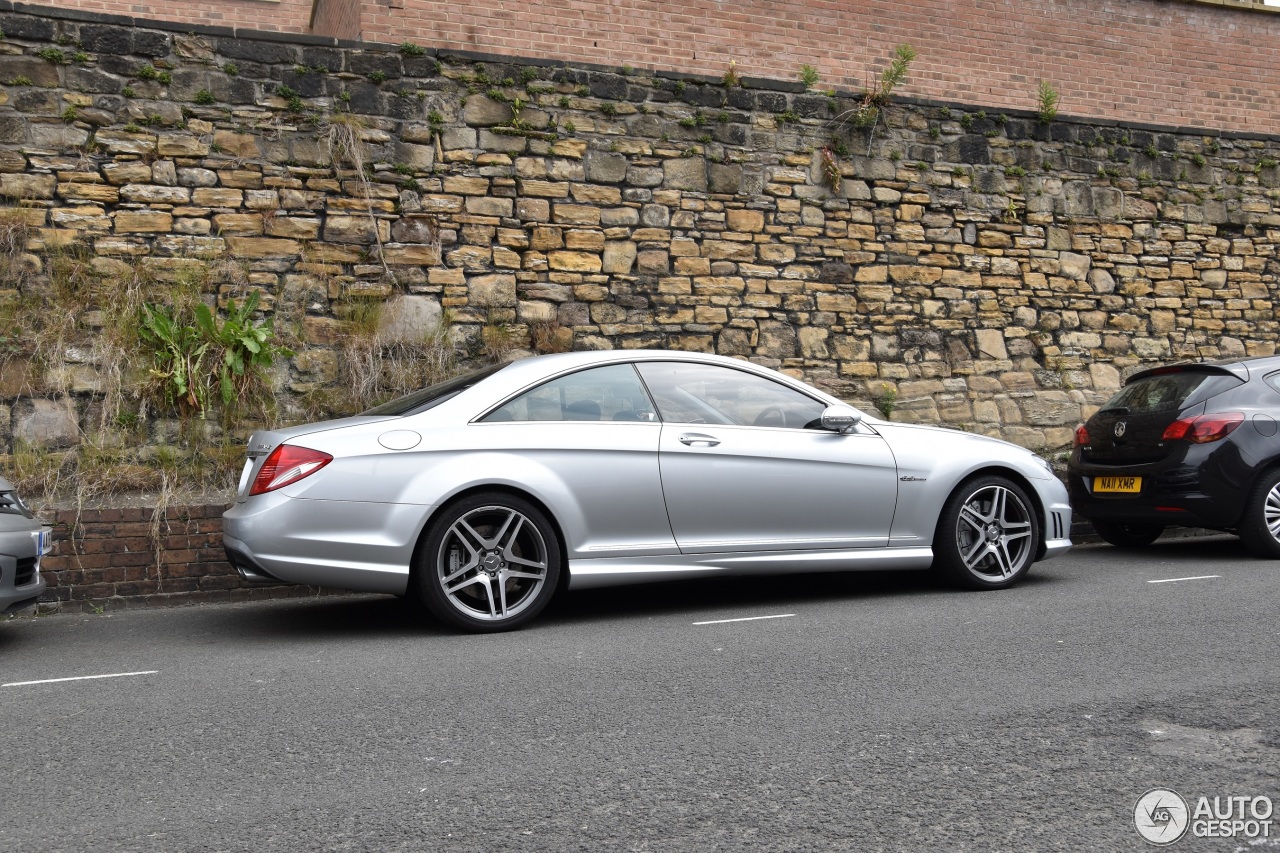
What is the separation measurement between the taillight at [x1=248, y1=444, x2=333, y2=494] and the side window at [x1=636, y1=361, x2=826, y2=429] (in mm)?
1953

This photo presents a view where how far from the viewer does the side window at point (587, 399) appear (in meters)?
6.57

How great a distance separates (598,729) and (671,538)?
2346 millimetres

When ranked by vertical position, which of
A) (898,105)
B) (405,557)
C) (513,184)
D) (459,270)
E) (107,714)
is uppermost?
(898,105)

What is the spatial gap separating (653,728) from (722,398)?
294 centimetres

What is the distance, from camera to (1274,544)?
855cm

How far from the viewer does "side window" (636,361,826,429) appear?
6859mm

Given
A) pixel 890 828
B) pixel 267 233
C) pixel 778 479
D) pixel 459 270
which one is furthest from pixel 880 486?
pixel 267 233

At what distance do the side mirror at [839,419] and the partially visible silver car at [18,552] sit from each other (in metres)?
4.37

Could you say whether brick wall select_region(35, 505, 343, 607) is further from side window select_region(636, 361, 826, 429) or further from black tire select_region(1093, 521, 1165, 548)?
black tire select_region(1093, 521, 1165, 548)

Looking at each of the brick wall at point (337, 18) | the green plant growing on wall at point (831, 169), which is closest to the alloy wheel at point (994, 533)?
the green plant growing on wall at point (831, 169)

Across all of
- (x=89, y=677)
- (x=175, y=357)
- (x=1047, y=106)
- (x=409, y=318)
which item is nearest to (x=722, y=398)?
(x=89, y=677)

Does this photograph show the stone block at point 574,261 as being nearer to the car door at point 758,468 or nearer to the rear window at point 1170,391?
the car door at point 758,468

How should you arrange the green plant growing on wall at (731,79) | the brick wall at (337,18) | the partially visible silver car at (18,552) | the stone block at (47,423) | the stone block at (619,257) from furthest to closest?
the green plant growing on wall at (731,79) < the brick wall at (337,18) < the stone block at (619,257) < the stone block at (47,423) < the partially visible silver car at (18,552)

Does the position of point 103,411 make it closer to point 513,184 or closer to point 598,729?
point 513,184
